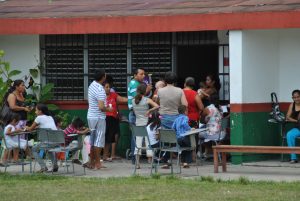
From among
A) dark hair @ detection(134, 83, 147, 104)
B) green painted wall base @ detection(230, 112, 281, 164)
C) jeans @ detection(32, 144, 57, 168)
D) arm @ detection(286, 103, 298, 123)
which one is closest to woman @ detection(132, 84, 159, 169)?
dark hair @ detection(134, 83, 147, 104)

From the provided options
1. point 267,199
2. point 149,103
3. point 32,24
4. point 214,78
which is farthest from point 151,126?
point 267,199

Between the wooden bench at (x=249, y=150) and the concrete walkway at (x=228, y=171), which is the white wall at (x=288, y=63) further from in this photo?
the wooden bench at (x=249, y=150)

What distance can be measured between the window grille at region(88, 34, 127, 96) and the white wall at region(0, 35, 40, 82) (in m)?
1.15

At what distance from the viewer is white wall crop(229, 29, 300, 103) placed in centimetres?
1844

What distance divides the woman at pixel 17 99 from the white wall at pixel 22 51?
1322 millimetres

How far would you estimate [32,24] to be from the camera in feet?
65.8

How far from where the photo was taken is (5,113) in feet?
63.6

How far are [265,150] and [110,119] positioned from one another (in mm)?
4022

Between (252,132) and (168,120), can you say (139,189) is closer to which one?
(168,120)

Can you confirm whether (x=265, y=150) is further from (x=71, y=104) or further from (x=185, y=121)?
(x=71, y=104)

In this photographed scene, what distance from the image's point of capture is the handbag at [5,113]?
18956 millimetres

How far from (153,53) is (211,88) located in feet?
4.89

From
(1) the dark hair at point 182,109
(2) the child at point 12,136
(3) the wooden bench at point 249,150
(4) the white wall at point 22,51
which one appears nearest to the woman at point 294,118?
(3) the wooden bench at point 249,150

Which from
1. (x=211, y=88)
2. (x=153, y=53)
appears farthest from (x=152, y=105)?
(x=153, y=53)
